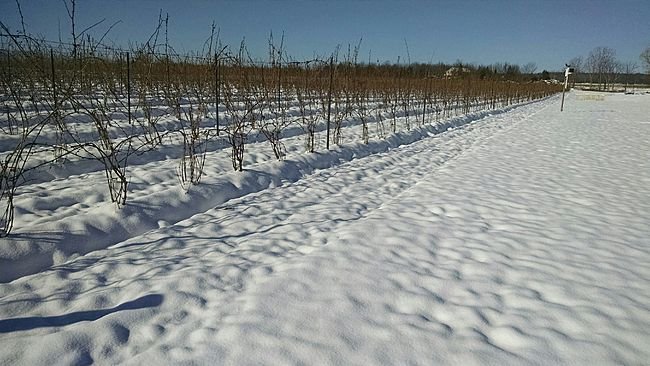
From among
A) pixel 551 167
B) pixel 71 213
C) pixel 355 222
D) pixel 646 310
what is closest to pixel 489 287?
pixel 646 310

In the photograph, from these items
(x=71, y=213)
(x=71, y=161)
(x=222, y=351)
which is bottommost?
(x=222, y=351)

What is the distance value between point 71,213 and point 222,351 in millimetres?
2665

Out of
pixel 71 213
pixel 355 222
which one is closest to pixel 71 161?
pixel 71 213

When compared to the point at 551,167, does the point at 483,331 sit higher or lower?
lower

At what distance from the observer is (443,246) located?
10.4 ft

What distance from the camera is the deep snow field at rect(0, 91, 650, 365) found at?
196 centimetres

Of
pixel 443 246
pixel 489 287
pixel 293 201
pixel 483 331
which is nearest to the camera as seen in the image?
pixel 483 331

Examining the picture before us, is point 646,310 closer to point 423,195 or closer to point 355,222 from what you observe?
point 355,222

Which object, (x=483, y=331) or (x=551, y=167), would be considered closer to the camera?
(x=483, y=331)

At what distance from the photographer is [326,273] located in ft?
8.87

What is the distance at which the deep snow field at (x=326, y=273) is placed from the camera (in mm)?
1958

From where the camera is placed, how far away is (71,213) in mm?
3686

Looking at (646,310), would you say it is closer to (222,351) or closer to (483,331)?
(483,331)

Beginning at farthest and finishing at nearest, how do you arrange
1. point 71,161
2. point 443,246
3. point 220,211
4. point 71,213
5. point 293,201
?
point 71,161 < point 293,201 < point 220,211 < point 71,213 < point 443,246
